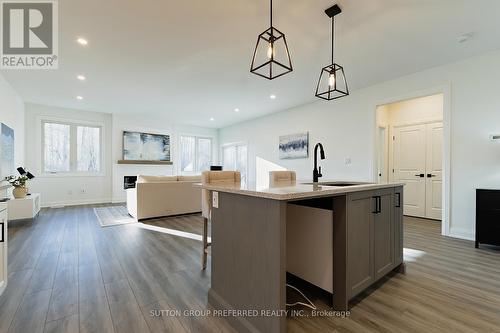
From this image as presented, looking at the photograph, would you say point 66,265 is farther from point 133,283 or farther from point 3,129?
point 3,129

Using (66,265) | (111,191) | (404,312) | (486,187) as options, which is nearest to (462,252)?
(486,187)

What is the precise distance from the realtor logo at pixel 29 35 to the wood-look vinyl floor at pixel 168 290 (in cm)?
273

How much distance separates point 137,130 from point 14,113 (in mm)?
2879

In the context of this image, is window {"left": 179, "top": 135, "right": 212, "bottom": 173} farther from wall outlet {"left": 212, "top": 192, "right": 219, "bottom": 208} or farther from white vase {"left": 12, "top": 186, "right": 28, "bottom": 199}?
wall outlet {"left": 212, "top": 192, "right": 219, "bottom": 208}

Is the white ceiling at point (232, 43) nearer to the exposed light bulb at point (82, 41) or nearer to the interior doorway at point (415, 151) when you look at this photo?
the exposed light bulb at point (82, 41)

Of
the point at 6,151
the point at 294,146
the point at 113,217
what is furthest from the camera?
the point at 294,146

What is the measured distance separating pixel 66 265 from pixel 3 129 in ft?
10.1

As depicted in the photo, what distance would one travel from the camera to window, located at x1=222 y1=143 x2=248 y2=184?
26.6 ft

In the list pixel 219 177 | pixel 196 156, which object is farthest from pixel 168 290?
pixel 196 156

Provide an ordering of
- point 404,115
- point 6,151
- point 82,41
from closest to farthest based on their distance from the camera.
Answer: point 82,41, point 6,151, point 404,115

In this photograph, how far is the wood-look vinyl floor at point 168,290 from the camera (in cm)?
154

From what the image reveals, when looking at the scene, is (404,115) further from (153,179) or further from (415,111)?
(153,179)

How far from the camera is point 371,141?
14.8 feet

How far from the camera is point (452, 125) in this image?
3576mm
